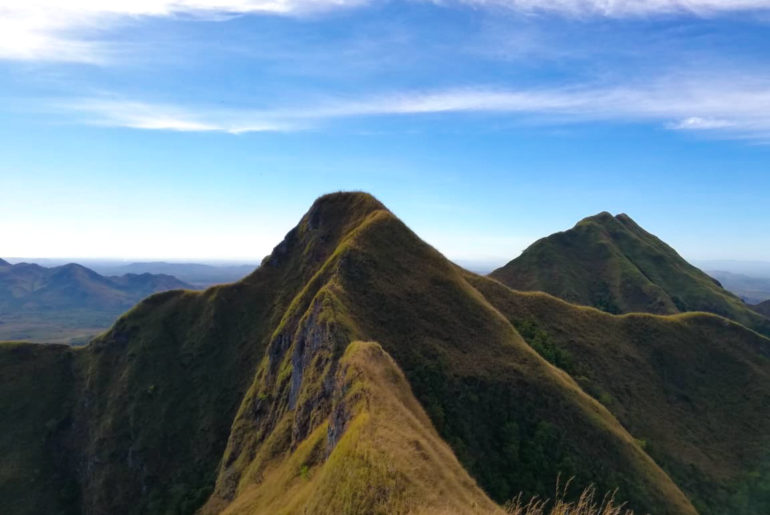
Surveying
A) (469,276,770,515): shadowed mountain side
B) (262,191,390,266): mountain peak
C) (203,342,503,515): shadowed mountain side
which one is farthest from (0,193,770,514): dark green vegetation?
(262,191,390,266): mountain peak

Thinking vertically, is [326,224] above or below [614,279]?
above

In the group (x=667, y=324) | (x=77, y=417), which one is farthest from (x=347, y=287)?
(x=667, y=324)

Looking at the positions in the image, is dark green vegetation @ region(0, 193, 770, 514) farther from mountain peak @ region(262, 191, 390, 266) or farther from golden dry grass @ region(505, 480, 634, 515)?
golden dry grass @ region(505, 480, 634, 515)

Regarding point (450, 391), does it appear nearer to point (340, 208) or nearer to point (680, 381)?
point (340, 208)

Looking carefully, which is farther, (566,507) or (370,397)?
(370,397)

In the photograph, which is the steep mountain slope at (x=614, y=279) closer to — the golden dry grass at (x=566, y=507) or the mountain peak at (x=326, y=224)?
the mountain peak at (x=326, y=224)

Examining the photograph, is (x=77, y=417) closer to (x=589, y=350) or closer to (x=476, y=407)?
(x=476, y=407)

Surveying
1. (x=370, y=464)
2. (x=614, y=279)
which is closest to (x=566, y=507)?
(x=370, y=464)
